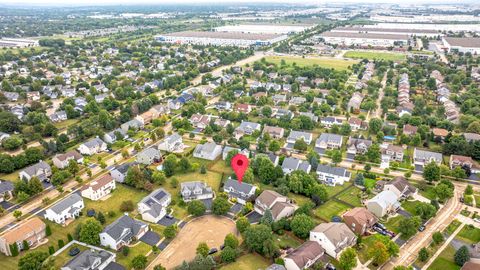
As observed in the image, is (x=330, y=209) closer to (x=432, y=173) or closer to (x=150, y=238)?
(x=432, y=173)

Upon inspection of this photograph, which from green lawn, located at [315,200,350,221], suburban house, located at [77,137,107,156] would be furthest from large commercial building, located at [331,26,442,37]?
green lawn, located at [315,200,350,221]

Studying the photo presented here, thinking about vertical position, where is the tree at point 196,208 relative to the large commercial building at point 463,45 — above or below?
below

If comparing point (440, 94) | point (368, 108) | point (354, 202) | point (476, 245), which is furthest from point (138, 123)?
point (440, 94)

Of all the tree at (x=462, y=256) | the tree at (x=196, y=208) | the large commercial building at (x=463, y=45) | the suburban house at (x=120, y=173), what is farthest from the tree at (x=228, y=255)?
the large commercial building at (x=463, y=45)

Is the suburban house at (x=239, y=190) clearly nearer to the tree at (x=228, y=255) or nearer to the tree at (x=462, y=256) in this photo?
the tree at (x=228, y=255)

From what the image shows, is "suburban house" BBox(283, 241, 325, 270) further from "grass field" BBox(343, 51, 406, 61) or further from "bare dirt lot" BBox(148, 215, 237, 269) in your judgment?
"grass field" BBox(343, 51, 406, 61)

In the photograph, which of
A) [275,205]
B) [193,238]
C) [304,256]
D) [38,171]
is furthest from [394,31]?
[38,171]

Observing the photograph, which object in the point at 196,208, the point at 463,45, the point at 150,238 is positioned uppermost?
the point at 463,45
